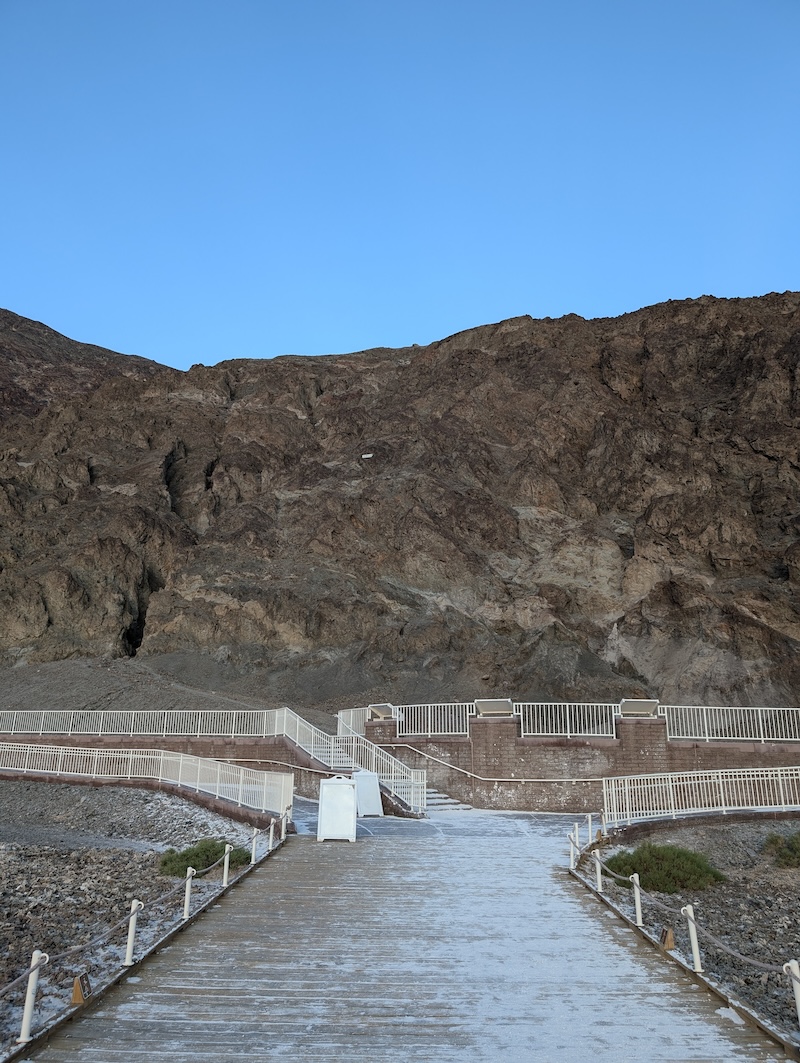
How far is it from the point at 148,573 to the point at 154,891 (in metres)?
47.6

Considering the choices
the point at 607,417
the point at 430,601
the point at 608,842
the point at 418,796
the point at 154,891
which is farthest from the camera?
the point at 607,417

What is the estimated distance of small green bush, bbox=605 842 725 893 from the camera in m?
12.7

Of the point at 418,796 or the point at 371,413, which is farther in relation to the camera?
the point at 371,413

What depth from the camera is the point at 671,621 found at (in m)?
47.2

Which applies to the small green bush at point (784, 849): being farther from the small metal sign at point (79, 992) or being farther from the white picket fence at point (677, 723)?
the small metal sign at point (79, 992)

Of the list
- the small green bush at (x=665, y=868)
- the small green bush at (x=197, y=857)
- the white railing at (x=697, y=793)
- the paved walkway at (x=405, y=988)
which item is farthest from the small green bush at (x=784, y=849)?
the small green bush at (x=197, y=857)

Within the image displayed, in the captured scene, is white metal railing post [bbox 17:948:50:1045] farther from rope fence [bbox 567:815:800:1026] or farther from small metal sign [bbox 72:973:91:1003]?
rope fence [bbox 567:815:800:1026]

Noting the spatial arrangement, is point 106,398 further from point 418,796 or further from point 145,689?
point 418,796

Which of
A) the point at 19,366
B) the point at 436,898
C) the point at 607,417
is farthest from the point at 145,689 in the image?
the point at 19,366

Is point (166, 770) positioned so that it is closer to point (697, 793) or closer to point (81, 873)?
point (81, 873)

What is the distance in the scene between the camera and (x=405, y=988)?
22.4 feet

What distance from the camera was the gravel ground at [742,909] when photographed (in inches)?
332

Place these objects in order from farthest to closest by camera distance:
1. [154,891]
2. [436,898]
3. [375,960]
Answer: [154,891]
[436,898]
[375,960]

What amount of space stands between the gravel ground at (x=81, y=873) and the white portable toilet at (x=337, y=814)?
6.19ft
